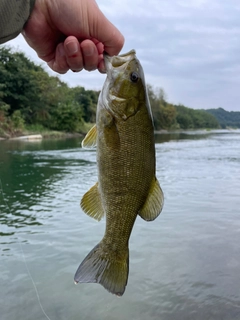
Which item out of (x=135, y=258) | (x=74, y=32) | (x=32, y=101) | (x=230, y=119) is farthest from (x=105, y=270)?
(x=230, y=119)

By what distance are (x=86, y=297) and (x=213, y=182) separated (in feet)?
35.0

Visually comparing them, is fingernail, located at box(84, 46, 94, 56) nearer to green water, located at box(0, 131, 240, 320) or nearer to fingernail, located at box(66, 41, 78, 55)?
fingernail, located at box(66, 41, 78, 55)

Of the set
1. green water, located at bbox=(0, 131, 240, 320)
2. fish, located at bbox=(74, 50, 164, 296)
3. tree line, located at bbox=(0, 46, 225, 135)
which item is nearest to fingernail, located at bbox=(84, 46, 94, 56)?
fish, located at bbox=(74, 50, 164, 296)

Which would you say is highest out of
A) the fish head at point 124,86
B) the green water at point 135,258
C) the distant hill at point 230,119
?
the distant hill at point 230,119

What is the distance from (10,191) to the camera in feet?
43.9

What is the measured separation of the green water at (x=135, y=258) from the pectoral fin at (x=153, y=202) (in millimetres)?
3572

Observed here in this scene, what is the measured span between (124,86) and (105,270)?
1140 millimetres

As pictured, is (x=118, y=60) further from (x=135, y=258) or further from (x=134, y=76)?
(x=135, y=258)

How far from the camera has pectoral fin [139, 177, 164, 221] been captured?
2.26 meters

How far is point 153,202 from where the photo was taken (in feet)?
7.51

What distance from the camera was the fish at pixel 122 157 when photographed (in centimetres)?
222

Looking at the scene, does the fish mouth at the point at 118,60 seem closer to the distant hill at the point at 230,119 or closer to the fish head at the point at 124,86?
the fish head at the point at 124,86

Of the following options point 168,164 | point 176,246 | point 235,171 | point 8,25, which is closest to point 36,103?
point 168,164

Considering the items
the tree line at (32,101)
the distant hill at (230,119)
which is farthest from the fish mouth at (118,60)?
the distant hill at (230,119)
